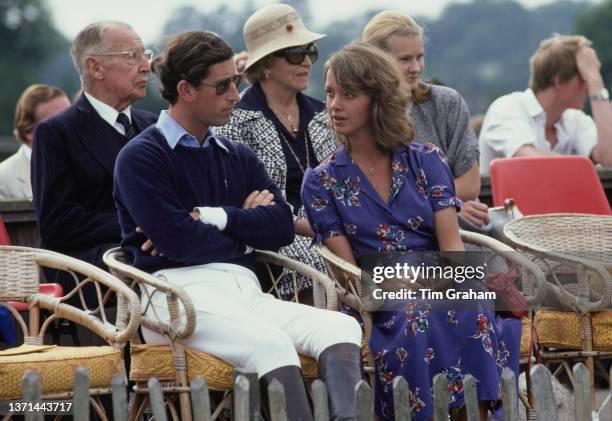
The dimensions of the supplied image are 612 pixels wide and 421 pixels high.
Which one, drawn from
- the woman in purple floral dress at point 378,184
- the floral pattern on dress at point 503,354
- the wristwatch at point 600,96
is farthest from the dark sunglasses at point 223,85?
the wristwatch at point 600,96

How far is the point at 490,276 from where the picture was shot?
5953 millimetres

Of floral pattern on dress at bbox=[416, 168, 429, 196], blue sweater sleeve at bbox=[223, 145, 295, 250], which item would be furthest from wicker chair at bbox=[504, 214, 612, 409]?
blue sweater sleeve at bbox=[223, 145, 295, 250]

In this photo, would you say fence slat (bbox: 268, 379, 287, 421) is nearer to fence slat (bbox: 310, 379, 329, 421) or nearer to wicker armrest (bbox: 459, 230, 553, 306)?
fence slat (bbox: 310, 379, 329, 421)

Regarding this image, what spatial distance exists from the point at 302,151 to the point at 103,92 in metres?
0.97

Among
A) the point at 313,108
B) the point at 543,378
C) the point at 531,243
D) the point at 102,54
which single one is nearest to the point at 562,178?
the point at 531,243

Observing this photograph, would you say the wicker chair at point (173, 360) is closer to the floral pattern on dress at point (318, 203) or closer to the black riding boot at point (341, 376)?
the black riding boot at point (341, 376)

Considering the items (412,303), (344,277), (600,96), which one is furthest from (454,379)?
(600,96)

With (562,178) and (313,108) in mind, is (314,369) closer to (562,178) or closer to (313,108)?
Answer: (313,108)

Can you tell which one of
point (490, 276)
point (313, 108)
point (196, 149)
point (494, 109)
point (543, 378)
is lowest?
point (543, 378)

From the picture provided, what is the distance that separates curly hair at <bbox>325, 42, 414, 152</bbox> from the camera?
601cm

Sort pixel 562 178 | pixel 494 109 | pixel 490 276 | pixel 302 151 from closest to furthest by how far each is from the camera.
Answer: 1. pixel 490 276
2. pixel 302 151
3. pixel 562 178
4. pixel 494 109

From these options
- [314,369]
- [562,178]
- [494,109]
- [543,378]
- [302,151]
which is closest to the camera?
[543,378]

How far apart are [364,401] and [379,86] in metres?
1.91

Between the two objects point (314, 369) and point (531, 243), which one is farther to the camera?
point (531, 243)
